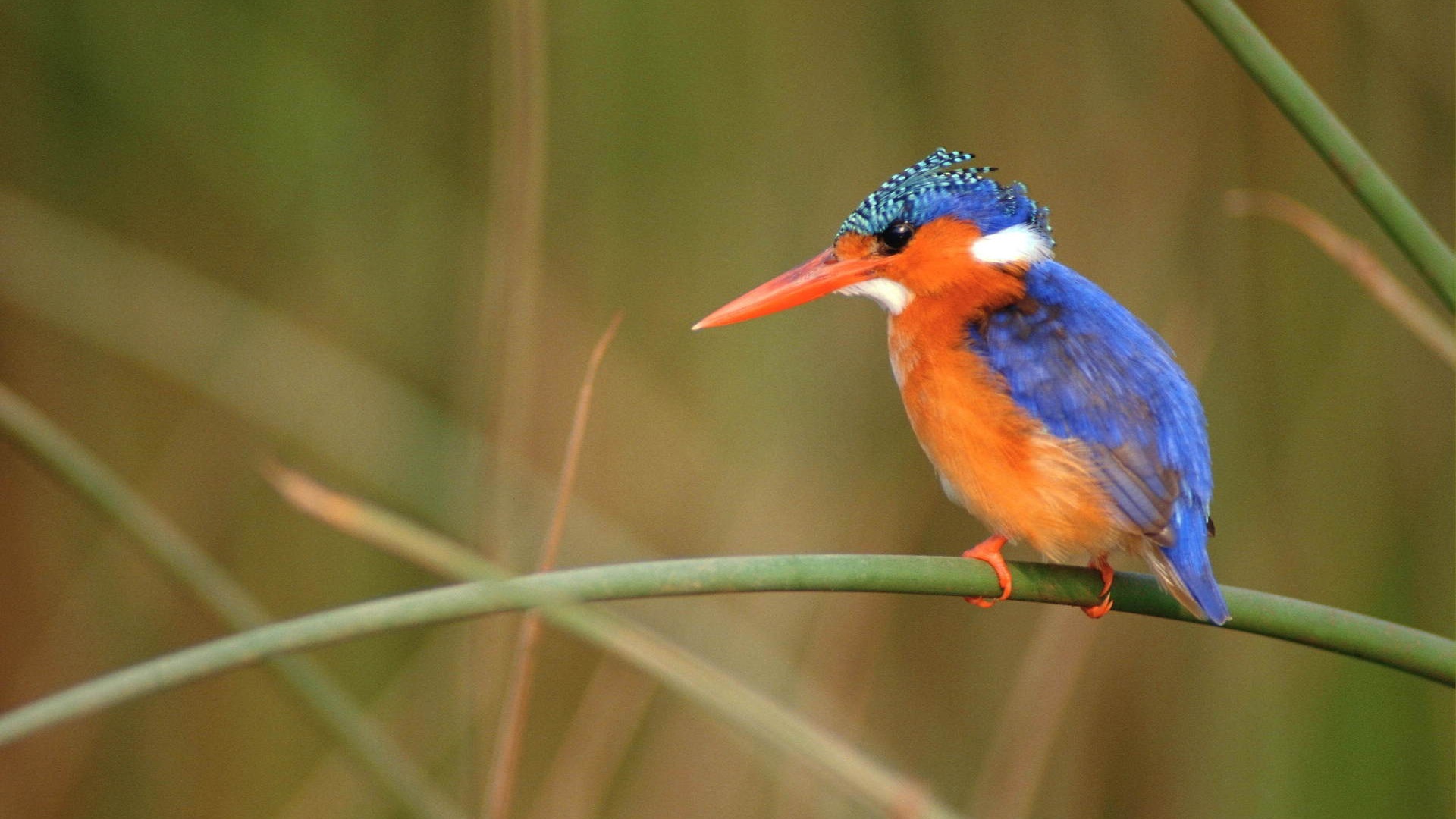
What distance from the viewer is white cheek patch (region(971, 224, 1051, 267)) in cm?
168

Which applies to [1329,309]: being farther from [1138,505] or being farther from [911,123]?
[1138,505]

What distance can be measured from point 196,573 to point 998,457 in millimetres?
871

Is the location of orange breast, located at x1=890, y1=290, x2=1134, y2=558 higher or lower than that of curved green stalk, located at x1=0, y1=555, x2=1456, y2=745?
higher

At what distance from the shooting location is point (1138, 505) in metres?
1.37

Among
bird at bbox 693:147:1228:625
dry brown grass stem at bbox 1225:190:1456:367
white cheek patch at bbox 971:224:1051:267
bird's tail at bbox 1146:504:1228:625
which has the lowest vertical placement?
bird's tail at bbox 1146:504:1228:625

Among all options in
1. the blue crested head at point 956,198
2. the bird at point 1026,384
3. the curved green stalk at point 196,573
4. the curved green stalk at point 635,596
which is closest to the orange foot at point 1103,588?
the bird at point 1026,384

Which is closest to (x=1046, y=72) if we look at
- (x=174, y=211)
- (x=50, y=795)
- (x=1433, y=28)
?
(x=1433, y=28)

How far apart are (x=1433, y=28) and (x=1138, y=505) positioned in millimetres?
1134

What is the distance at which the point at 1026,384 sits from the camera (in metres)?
1.46

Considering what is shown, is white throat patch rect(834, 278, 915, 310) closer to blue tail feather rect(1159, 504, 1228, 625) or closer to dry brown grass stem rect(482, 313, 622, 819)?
blue tail feather rect(1159, 504, 1228, 625)

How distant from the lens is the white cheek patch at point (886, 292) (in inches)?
67.5

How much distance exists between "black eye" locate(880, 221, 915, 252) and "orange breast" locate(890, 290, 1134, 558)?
19cm

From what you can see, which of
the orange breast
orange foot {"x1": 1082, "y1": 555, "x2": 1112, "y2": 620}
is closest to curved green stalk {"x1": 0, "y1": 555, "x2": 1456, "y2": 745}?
orange foot {"x1": 1082, "y1": 555, "x2": 1112, "y2": 620}

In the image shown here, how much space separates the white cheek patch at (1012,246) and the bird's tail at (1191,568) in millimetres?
437
